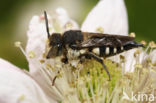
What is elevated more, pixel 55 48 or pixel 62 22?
pixel 62 22

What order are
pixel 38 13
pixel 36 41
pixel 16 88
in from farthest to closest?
1. pixel 38 13
2. pixel 36 41
3. pixel 16 88

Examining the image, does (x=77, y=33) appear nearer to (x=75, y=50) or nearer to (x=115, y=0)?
(x=75, y=50)

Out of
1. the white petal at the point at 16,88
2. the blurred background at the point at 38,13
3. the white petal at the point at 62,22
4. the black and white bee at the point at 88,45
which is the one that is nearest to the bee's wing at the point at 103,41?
the black and white bee at the point at 88,45

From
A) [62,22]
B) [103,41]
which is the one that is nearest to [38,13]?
[62,22]

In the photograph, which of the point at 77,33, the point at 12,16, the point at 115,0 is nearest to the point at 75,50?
the point at 77,33

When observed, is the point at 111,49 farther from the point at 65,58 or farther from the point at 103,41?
the point at 65,58

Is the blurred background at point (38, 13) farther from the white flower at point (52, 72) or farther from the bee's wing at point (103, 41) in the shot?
the bee's wing at point (103, 41)
